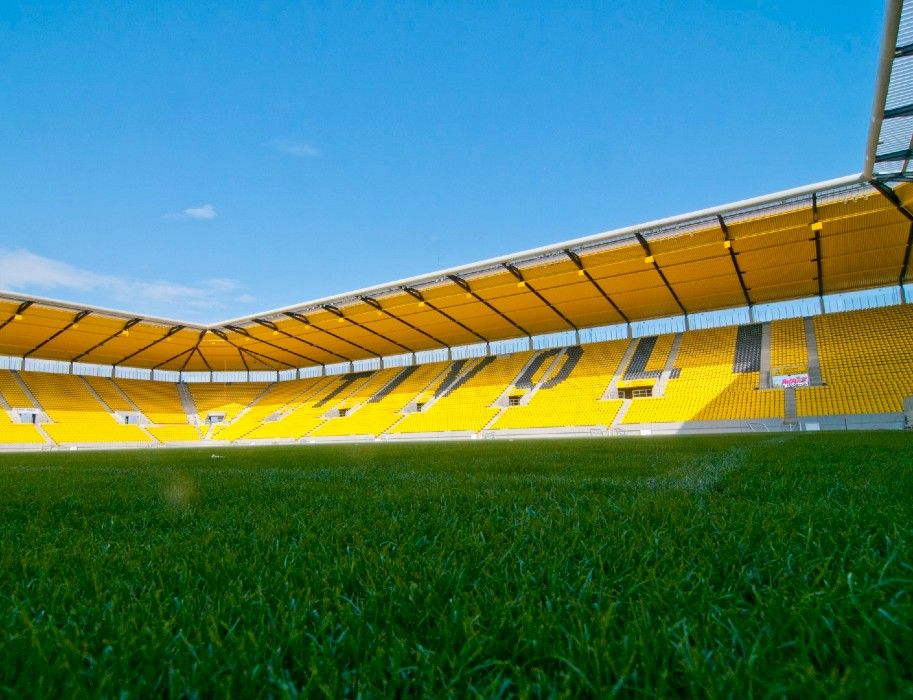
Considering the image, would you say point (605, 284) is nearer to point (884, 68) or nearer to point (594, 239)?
point (594, 239)

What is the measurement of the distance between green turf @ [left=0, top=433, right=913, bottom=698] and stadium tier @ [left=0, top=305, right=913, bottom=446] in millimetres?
23707

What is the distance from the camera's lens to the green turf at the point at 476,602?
830mm

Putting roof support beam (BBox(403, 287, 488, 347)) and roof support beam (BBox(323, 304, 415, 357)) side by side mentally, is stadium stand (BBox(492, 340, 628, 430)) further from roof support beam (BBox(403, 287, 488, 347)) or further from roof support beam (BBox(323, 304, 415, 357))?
roof support beam (BBox(323, 304, 415, 357))

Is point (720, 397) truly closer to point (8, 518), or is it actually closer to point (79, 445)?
point (8, 518)

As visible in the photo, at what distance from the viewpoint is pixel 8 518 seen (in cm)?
288

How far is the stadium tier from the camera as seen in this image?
23.6 meters

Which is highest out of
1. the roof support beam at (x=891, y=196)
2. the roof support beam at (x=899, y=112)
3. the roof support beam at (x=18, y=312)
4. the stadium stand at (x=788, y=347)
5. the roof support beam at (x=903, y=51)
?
the roof support beam at (x=903, y=51)

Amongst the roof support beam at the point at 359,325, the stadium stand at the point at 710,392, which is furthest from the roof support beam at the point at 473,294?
the stadium stand at the point at 710,392

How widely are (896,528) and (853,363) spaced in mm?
27655

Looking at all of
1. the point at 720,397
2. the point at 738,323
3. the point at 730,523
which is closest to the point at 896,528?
the point at 730,523

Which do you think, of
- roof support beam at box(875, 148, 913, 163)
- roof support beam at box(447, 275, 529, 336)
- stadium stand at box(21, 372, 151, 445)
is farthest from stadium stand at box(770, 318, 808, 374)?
stadium stand at box(21, 372, 151, 445)

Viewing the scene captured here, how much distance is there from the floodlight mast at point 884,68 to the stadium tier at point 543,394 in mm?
12633

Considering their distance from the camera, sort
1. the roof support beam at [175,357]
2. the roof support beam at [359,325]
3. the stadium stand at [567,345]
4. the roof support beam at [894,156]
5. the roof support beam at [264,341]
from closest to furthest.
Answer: the roof support beam at [894,156] < the stadium stand at [567,345] < the roof support beam at [359,325] < the roof support beam at [264,341] < the roof support beam at [175,357]

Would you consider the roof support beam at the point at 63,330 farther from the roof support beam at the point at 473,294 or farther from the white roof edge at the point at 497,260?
the roof support beam at the point at 473,294
